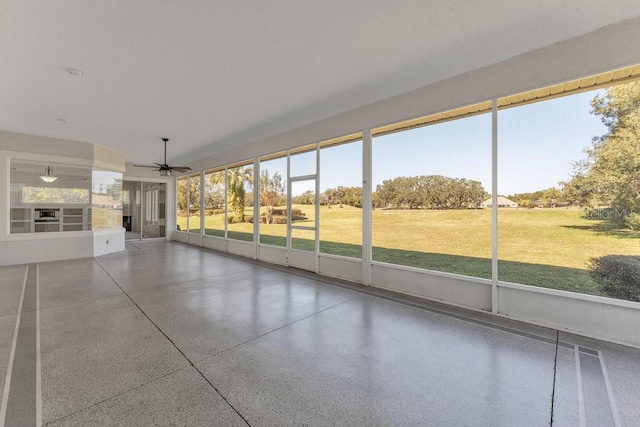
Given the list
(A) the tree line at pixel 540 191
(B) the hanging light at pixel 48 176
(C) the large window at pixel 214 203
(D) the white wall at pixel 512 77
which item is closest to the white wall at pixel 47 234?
(B) the hanging light at pixel 48 176

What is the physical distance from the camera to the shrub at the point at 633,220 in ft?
12.6

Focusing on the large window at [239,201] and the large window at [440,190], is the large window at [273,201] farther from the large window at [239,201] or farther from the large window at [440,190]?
the large window at [440,190]

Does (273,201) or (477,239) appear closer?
(273,201)

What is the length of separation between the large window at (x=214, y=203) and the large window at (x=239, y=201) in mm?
283

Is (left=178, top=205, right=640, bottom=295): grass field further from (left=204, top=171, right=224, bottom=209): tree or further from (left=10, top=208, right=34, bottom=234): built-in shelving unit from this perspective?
(left=10, top=208, right=34, bottom=234): built-in shelving unit

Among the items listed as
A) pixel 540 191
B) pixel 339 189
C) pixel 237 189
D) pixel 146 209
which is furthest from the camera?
pixel 146 209

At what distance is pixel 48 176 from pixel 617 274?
1341 centimetres

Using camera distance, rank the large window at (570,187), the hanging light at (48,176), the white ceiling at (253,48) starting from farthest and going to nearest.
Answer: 1. the hanging light at (48,176)
2. the large window at (570,187)
3. the white ceiling at (253,48)

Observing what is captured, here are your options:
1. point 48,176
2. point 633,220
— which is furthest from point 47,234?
point 633,220

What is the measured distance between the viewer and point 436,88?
13.3 feet

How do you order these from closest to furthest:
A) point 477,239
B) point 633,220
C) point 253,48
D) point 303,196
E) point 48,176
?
point 253,48, point 633,220, point 303,196, point 48,176, point 477,239

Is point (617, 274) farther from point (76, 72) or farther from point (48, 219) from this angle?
point (48, 219)

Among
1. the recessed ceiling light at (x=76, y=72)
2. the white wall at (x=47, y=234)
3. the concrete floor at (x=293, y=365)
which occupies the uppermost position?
the recessed ceiling light at (x=76, y=72)

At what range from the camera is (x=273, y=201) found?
7344mm
